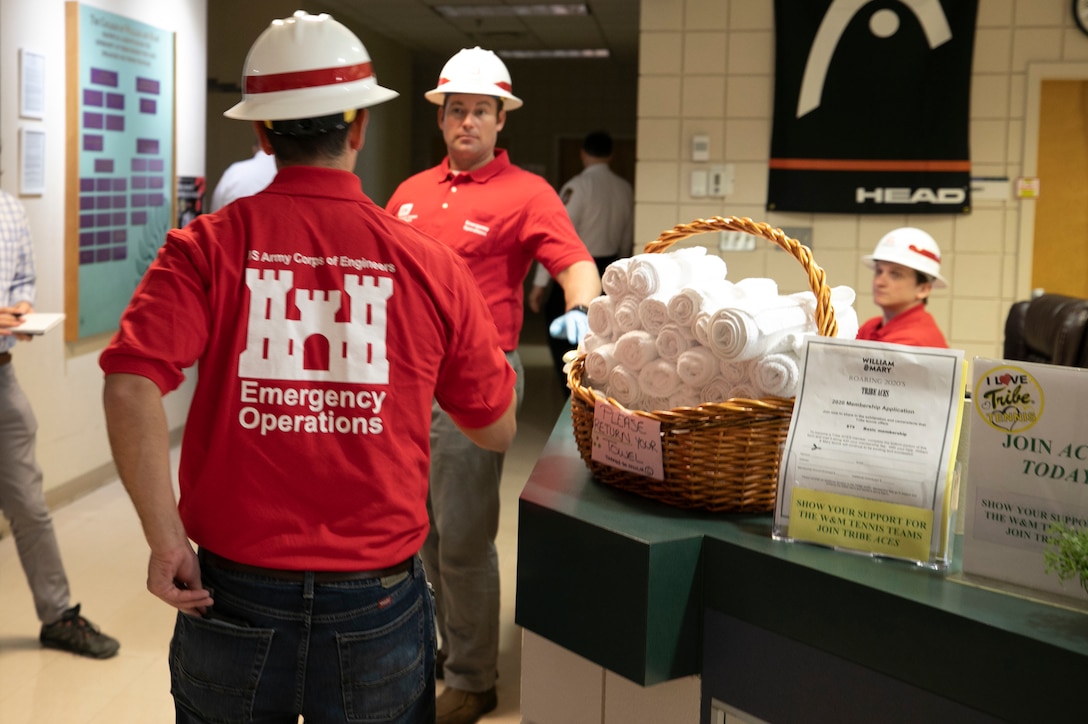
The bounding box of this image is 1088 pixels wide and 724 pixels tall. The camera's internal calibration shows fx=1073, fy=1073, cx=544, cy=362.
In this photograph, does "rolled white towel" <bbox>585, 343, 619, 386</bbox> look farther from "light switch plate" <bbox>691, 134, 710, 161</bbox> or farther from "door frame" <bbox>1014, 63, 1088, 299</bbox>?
"door frame" <bbox>1014, 63, 1088, 299</bbox>

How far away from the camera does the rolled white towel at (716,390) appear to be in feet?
4.70

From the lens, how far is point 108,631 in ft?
11.1

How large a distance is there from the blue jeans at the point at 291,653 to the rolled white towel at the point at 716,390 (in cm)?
52

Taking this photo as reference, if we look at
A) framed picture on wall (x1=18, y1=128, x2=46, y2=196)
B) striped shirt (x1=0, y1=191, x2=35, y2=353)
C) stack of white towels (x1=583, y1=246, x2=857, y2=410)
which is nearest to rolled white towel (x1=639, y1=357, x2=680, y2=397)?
stack of white towels (x1=583, y1=246, x2=857, y2=410)

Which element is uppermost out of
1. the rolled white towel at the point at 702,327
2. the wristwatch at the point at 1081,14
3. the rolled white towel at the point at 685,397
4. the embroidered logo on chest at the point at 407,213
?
the wristwatch at the point at 1081,14

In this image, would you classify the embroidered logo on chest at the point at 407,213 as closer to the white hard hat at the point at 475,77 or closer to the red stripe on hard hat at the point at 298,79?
the white hard hat at the point at 475,77

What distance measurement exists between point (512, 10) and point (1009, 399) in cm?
845

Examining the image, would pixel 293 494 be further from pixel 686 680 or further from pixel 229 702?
pixel 686 680

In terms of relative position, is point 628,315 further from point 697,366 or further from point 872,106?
point 872,106

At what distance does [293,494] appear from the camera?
146 cm

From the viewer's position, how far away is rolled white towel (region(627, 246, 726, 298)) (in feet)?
5.02

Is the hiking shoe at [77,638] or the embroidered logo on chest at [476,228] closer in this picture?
the embroidered logo on chest at [476,228]

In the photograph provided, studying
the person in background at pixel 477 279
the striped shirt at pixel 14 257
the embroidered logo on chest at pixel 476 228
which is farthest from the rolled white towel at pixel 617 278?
the striped shirt at pixel 14 257

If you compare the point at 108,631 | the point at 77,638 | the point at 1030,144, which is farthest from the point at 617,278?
the point at 1030,144
